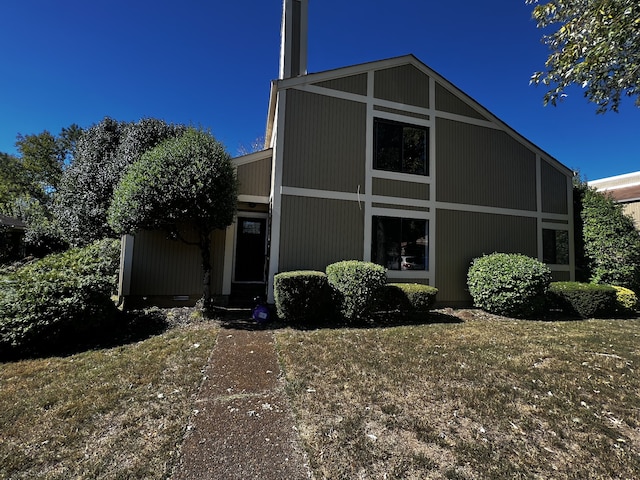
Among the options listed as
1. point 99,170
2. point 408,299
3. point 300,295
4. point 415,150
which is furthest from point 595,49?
point 99,170

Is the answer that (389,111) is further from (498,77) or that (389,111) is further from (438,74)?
(498,77)

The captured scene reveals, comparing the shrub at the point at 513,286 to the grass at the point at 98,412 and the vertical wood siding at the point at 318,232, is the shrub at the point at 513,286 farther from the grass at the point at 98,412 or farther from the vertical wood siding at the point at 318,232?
the grass at the point at 98,412

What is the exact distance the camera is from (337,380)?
3857 mm

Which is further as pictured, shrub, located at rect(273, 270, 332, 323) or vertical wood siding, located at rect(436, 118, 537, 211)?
vertical wood siding, located at rect(436, 118, 537, 211)

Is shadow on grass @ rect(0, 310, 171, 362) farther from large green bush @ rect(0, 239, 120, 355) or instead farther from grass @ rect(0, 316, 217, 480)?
grass @ rect(0, 316, 217, 480)

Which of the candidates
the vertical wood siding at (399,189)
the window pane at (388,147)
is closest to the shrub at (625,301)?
the vertical wood siding at (399,189)

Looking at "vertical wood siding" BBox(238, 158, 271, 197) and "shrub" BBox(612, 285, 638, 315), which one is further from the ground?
"vertical wood siding" BBox(238, 158, 271, 197)

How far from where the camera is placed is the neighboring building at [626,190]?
Result: 1440cm

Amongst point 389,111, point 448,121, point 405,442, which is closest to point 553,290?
point 448,121

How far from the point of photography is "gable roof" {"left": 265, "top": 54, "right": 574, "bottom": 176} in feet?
27.2

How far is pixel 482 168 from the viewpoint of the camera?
32.6 ft

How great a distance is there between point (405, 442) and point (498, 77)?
1218 cm

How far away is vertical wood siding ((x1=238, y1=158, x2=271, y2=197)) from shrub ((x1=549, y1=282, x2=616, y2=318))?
29.0 feet

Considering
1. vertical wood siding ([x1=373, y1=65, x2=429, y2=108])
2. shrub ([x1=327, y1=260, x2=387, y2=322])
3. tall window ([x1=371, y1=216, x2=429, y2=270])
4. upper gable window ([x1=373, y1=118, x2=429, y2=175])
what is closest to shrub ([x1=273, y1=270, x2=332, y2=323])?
shrub ([x1=327, y1=260, x2=387, y2=322])
